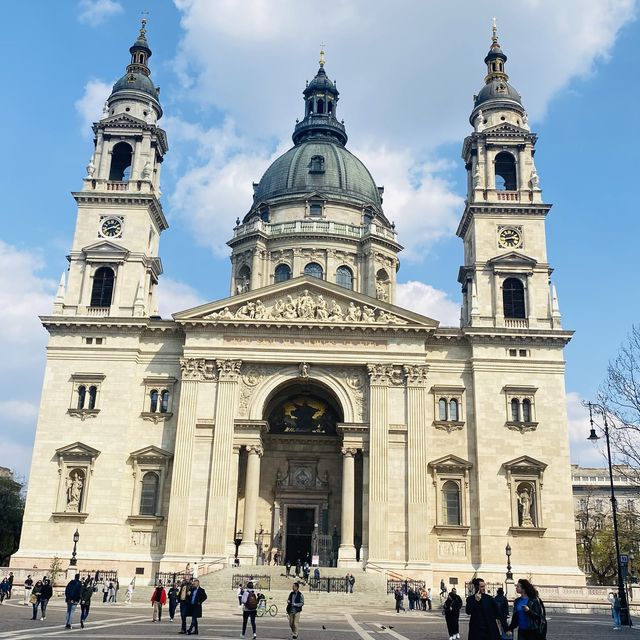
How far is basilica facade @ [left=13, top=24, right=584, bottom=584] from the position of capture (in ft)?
144

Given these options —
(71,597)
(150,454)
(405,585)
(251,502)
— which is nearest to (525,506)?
(405,585)

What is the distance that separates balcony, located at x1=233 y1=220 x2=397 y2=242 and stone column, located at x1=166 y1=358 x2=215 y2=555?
19.4 meters

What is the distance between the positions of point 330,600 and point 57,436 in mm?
19906

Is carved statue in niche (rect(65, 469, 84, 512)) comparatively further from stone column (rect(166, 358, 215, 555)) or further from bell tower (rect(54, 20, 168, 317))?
bell tower (rect(54, 20, 168, 317))

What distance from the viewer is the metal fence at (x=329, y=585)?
126 ft

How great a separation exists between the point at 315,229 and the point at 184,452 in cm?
2458

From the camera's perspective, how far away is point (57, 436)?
4628 cm

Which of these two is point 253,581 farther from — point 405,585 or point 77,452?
point 77,452

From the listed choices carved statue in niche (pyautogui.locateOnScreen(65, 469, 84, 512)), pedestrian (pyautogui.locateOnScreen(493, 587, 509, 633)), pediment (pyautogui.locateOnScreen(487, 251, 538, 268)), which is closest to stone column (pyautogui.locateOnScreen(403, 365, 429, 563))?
pediment (pyautogui.locateOnScreen(487, 251, 538, 268))

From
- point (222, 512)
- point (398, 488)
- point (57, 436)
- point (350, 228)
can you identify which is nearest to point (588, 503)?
point (350, 228)

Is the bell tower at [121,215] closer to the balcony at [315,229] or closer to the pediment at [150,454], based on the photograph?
the pediment at [150,454]

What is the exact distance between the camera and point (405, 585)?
1522 inches

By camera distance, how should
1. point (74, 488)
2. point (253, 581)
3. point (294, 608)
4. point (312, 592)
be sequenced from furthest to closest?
point (74, 488)
point (253, 581)
point (312, 592)
point (294, 608)

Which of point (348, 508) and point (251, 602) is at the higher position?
point (348, 508)
